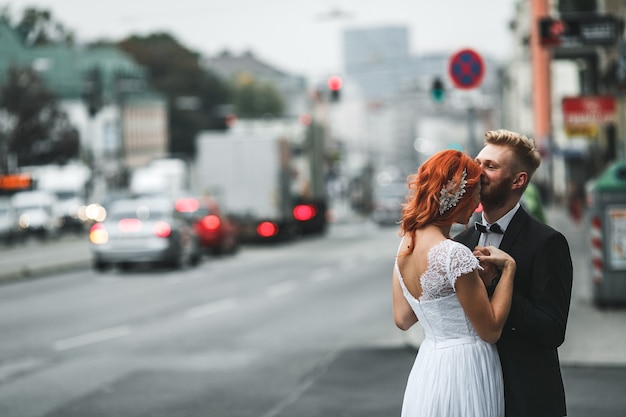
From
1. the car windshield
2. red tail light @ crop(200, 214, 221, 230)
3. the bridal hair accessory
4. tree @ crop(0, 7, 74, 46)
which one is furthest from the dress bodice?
tree @ crop(0, 7, 74, 46)

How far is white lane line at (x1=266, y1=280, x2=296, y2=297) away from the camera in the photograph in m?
21.5

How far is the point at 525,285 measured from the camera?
14.6ft

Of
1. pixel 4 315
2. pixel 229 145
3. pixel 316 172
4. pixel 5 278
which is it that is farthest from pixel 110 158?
pixel 4 315

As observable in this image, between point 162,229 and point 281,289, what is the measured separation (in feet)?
19.3

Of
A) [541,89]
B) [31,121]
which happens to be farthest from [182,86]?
[31,121]

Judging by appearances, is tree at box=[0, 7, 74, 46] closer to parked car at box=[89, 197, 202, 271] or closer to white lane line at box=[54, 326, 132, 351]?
parked car at box=[89, 197, 202, 271]

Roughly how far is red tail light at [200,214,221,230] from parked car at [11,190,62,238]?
24298mm

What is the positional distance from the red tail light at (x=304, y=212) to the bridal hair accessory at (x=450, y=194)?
4019 centimetres

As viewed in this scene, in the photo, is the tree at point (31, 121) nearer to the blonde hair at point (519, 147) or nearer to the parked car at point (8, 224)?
the parked car at point (8, 224)

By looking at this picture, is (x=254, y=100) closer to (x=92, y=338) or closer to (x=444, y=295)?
(x=92, y=338)

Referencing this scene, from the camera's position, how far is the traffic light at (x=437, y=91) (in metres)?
22.9

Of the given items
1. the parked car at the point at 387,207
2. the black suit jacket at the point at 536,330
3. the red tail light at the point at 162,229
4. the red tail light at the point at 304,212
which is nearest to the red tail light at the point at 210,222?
the red tail light at the point at 162,229

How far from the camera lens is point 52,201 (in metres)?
64.0

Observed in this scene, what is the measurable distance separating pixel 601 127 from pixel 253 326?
26.8 metres
